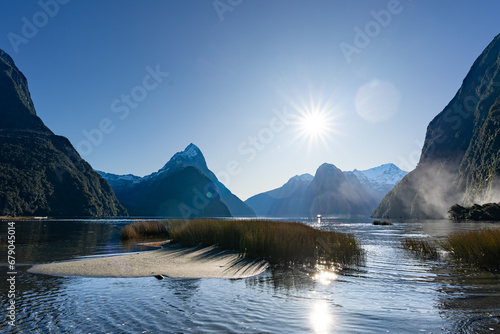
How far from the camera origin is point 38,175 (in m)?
Answer: 155

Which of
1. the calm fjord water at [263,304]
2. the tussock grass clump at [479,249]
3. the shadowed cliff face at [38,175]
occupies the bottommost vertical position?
the calm fjord water at [263,304]

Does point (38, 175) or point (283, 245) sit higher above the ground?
point (38, 175)

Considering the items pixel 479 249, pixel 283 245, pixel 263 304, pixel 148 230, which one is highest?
pixel 148 230

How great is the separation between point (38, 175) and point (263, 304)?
612 ft

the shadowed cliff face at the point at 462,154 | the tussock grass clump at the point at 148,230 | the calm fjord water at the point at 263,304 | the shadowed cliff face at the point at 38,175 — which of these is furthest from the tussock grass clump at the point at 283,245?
the shadowed cliff face at the point at 38,175

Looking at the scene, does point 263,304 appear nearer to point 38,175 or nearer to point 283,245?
point 283,245

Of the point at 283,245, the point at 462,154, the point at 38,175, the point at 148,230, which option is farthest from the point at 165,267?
the point at 462,154

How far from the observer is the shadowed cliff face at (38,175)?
459ft

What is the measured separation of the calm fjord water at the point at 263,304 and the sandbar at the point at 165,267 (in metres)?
0.87

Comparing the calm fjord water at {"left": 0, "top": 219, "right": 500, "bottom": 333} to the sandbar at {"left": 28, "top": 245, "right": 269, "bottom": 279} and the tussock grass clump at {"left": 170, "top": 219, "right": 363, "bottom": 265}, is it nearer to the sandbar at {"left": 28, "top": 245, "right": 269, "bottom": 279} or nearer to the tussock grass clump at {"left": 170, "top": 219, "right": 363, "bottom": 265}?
the sandbar at {"left": 28, "top": 245, "right": 269, "bottom": 279}

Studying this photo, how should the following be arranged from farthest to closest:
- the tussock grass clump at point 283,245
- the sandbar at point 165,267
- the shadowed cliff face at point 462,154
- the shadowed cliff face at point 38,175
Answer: the shadowed cliff face at point 38,175 → the shadowed cliff face at point 462,154 → the tussock grass clump at point 283,245 → the sandbar at point 165,267

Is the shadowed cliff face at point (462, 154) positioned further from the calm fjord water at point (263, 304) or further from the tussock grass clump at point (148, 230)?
the calm fjord water at point (263, 304)

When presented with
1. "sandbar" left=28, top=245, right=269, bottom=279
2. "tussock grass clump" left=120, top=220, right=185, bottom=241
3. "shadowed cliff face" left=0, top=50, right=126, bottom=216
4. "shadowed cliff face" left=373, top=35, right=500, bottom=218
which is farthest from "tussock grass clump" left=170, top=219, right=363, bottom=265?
"shadowed cliff face" left=0, top=50, right=126, bottom=216

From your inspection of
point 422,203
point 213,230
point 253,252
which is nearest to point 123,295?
point 253,252
